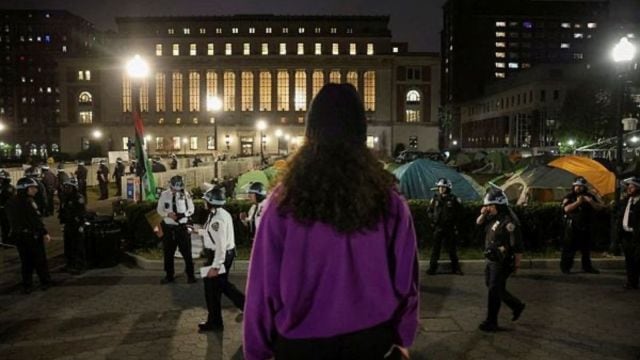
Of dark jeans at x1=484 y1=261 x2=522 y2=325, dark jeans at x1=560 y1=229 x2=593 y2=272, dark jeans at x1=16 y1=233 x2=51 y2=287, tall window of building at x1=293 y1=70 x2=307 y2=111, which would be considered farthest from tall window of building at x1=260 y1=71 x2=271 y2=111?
dark jeans at x1=484 y1=261 x2=522 y2=325

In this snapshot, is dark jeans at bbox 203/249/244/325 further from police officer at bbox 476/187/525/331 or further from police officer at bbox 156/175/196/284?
police officer at bbox 476/187/525/331

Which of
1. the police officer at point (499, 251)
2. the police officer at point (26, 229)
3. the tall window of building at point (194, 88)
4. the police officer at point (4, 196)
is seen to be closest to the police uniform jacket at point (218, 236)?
the police officer at point (499, 251)

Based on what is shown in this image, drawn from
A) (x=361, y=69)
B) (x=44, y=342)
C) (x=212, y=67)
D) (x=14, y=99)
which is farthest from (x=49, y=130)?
(x=44, y=342)

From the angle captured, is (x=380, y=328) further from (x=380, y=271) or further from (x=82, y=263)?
(x=82, y=263)

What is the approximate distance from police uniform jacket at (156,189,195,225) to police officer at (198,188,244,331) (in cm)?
296

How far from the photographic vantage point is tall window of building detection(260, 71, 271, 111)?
106m

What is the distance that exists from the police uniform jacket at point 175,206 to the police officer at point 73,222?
101 inches

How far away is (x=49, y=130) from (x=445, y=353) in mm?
164228

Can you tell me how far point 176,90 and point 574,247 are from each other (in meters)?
101

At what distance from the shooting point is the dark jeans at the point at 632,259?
10.5m

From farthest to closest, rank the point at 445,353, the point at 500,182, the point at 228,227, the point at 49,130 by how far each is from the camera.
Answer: the point at 49,130 < the point at 500,182 < the point at 228,227 < the point at 445,353

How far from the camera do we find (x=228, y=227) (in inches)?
307

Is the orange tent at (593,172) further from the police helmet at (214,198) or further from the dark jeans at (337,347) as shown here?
the dark jeans at (337,347)

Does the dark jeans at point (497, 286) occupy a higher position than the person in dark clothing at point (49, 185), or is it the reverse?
the person in dark clothing at point (49, 185)
